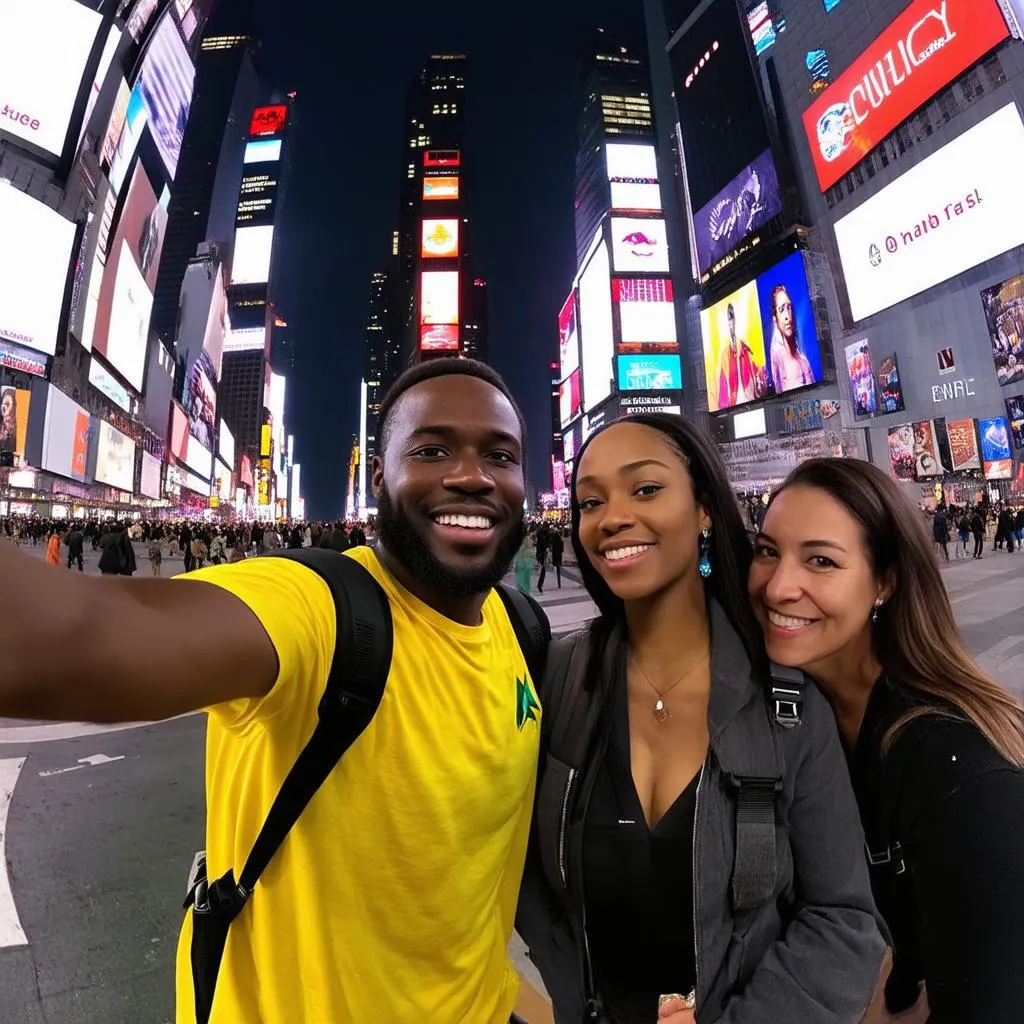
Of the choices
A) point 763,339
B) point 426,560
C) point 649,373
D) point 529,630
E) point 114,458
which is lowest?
point 529,630

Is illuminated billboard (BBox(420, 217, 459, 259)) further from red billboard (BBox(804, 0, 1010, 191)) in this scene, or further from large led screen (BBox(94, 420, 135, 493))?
red billboard (BBox(804, 0, 1010, 191))

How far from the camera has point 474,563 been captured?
1.57 meters

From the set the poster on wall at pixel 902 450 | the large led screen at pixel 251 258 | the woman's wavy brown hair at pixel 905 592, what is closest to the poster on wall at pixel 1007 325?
the poster on wall at pixel 902 450

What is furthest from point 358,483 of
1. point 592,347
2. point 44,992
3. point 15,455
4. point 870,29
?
point 44,992

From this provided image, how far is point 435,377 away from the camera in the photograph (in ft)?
5.73

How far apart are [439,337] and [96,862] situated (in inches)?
2620

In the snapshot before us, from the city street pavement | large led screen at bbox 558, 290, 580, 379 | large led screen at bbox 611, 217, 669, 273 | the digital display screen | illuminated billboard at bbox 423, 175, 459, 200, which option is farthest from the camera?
the digital display screen

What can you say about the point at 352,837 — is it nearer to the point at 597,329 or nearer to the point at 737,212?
the point at 737,212

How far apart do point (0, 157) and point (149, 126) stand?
2515 centimetres

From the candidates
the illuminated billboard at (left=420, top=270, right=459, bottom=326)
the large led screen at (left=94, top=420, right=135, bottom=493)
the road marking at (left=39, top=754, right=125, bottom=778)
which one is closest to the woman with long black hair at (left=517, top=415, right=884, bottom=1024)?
the road marking at (left=39, top=754, right=125, bottom=778)

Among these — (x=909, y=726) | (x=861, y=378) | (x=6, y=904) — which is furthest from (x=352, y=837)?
(x=861, y=378)

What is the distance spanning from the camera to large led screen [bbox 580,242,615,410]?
74.0 m

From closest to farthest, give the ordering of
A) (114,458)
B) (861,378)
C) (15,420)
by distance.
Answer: (15,420) → (861,378) → (114,458)

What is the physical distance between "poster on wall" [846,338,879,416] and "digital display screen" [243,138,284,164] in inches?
6106
